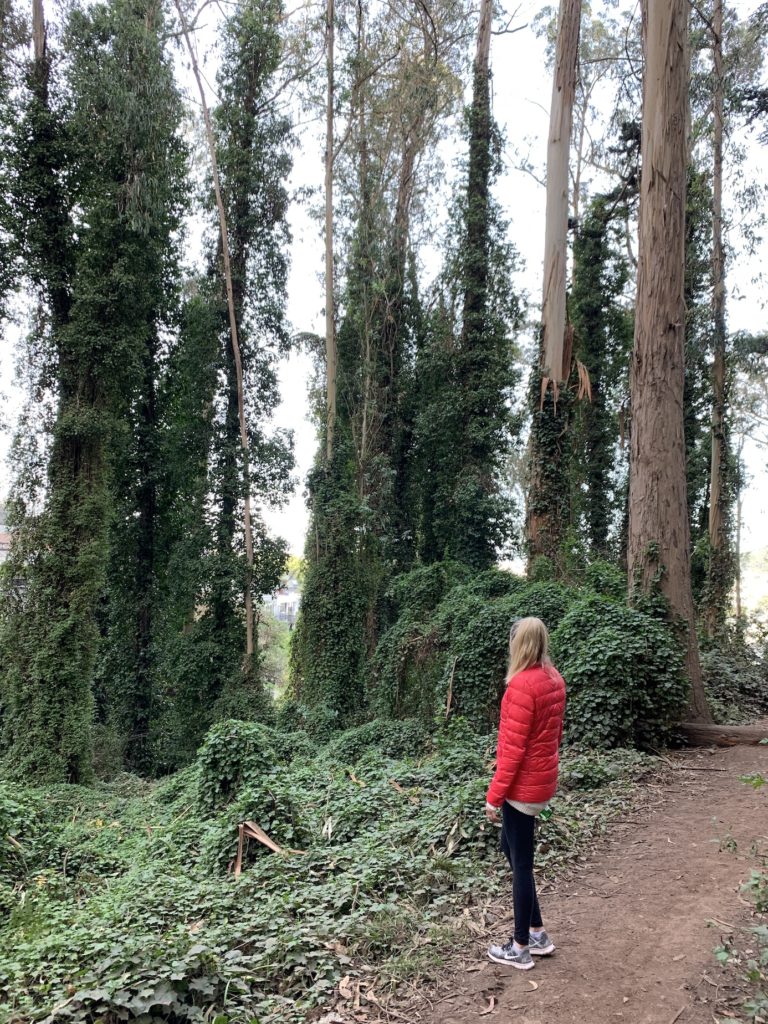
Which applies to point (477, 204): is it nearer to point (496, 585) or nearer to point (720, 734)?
point (496, 585)

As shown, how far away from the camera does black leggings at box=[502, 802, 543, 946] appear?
133 inches

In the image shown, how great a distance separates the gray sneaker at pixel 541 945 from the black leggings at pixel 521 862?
0.33ft

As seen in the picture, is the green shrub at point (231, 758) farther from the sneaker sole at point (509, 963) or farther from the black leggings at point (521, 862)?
the black leggings at point (521, 862)

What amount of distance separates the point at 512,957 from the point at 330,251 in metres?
19.8

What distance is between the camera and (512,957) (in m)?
3.45

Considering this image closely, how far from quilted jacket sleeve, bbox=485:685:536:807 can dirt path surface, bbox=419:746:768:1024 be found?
0.88m

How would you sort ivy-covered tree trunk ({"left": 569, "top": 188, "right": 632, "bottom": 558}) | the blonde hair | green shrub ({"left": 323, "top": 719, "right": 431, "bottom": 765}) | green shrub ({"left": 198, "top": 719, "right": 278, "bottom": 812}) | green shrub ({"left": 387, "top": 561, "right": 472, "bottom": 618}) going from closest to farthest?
the blonde hair → green shrub ({"left": 198, "top": 719, "right": 278, "bottom": 812}) → green shrub ({"left": 323, "top": 719, "right": 431, "bottom": 765}) → green shrub ({"left": 387, "top": 561, "right": 472, "bottom": 618}) → ivy-covered tree trunk ({"left": 569, "top": 188, "right": 632, "bottom": 558})

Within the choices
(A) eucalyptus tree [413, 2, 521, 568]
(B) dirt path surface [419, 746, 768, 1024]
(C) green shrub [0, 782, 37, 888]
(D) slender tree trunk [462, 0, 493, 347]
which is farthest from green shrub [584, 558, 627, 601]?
(D) slender tree trunk [462, 0, 493, 347]

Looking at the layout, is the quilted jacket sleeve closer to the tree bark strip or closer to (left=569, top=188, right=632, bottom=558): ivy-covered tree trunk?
the tree bark strip

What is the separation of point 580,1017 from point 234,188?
21.5m

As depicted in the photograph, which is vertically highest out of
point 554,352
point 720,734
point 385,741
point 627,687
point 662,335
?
point 554,352

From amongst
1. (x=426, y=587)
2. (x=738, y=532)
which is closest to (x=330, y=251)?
(x=426, y=587)

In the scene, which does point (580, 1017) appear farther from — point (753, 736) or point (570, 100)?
point (570, 100)

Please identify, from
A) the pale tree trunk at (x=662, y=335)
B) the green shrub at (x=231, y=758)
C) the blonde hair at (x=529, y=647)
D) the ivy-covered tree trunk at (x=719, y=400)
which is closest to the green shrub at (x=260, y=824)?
the green shrub at (x=231, y=758)
